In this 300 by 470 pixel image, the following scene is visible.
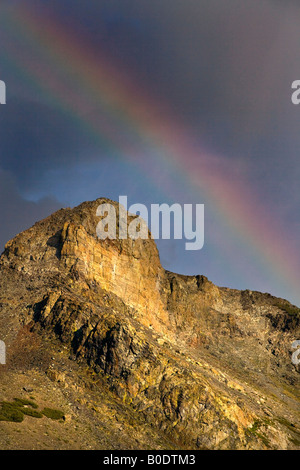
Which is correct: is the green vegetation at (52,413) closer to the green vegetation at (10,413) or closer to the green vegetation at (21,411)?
the green vegetation at (21,411)

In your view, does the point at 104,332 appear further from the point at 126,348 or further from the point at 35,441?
the point at 35,441

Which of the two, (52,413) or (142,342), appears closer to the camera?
(52,413)

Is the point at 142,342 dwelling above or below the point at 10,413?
above

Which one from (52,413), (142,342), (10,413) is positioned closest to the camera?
(10,413)

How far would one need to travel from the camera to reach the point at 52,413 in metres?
55.2

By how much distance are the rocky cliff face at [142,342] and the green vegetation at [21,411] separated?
3401 mm

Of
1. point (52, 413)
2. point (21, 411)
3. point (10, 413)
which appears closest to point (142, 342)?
point (52, 413)

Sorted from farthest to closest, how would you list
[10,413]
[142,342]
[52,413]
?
[142,342], [52,413], [10,413]

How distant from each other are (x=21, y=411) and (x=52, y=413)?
542 cm

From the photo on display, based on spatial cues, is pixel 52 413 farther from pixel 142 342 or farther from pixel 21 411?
pixel 142 342

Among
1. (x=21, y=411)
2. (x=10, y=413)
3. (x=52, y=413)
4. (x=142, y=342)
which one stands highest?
(x=142, y=342)

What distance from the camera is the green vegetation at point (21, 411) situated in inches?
1944

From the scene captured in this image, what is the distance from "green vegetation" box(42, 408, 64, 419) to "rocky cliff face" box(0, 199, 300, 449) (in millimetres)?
2635
